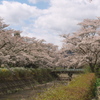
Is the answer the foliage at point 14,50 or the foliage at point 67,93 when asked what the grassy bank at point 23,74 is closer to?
the foliage at point 14,50

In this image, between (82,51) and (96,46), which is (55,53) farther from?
(96,46)

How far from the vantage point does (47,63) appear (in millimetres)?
34938

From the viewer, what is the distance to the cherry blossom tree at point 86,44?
2303cm

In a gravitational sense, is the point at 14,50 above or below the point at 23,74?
above

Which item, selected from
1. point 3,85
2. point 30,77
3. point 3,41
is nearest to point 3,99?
point 3,85

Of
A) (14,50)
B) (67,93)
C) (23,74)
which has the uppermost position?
(14,50)

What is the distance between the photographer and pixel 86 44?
76.5ft

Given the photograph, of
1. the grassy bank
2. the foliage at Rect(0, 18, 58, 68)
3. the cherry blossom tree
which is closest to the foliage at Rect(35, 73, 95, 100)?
the foliage at Rect(0, 18, 58, 68)

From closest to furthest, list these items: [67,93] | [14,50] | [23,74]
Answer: [67,93], [14,50], [23,74]

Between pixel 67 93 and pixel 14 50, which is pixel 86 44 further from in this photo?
pixel 67 93

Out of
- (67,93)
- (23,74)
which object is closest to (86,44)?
(23,74)

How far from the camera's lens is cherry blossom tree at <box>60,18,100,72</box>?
23.0 m

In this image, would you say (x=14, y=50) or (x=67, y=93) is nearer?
(x=67, y=93)

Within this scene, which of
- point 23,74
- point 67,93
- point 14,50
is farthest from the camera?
point 23,74
